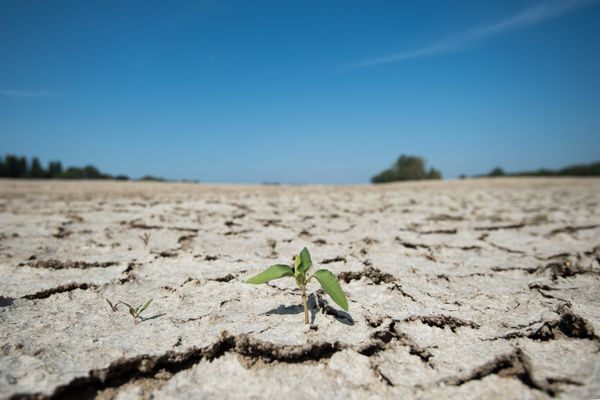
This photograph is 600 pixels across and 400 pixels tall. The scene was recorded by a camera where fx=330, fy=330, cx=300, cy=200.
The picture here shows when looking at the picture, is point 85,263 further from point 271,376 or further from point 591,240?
point 591,240

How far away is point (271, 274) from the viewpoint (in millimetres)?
973

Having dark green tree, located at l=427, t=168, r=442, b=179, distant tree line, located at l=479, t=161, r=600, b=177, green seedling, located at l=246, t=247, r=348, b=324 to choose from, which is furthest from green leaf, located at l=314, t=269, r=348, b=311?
dark green tree, located at l=427, t=168, r=442, b=179

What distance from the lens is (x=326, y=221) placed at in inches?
129

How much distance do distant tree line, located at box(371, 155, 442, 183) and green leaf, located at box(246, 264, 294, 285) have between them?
89.9 feet

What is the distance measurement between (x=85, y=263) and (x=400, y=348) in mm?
1590

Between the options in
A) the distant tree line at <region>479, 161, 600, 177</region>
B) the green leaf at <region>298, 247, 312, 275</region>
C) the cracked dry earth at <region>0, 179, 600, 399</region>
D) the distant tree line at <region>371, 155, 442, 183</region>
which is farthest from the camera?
the distant tree line at <region>371, 155, 442, 183</region>

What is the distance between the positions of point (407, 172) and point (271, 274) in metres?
30.8

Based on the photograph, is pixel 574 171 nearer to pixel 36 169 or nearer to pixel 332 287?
pixel 332 287

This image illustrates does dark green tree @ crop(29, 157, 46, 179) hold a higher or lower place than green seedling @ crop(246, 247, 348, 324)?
higher

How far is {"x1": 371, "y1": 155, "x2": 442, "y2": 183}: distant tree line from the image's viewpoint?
28.5 m

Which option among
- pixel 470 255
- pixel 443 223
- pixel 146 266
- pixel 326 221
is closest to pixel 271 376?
pixel 146 266

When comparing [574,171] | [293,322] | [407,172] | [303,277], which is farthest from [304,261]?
[407,172]

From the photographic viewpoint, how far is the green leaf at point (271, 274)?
0.94m

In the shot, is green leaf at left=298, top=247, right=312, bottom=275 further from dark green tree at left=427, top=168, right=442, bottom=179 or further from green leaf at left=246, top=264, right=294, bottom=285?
dark green tree at left=427, top=168, right=442, bottom=179
